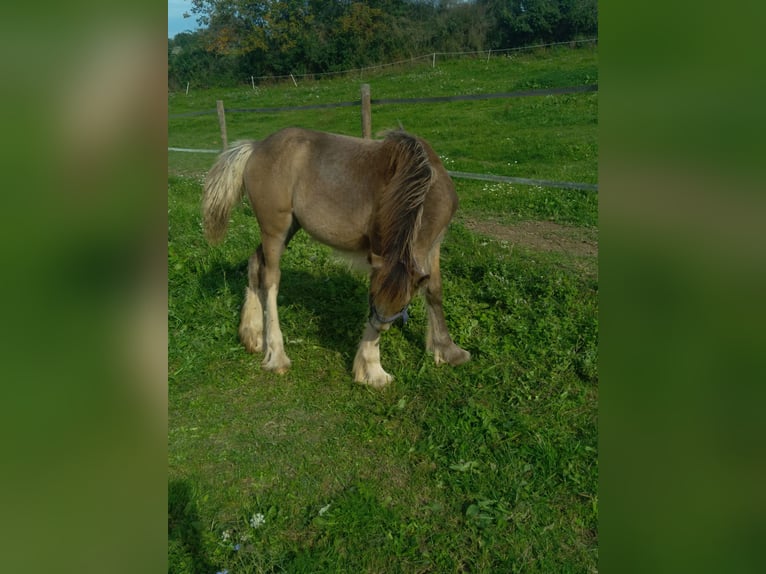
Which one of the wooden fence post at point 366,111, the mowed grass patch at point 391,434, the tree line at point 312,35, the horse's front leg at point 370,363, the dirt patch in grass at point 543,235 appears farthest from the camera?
the tree line at point 312,35

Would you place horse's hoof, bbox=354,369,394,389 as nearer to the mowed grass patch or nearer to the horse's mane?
the mowed grass patch

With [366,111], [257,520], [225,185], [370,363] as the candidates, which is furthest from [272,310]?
[366,111]

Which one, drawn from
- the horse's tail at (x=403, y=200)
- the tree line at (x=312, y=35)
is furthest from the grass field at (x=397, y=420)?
the tree line at (x=312, y=35)

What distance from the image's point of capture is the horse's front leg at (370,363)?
4.02 meters

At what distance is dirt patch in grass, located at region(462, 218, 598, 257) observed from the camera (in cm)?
621

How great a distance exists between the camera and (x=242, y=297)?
17.8ft

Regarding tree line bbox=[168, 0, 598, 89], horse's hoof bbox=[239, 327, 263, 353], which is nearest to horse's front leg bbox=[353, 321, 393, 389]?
horse's hoof bbox=[239, 327, 263, 353]

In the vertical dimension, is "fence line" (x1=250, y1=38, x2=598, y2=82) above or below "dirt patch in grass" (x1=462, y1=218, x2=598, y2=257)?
above

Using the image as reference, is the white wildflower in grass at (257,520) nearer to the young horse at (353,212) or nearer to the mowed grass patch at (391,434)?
the mowed grass patch at (391,434)

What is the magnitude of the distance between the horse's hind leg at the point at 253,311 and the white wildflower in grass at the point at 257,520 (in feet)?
6.61

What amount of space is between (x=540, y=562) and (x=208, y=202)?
3.55 meters

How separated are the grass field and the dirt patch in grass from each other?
0.12ft
